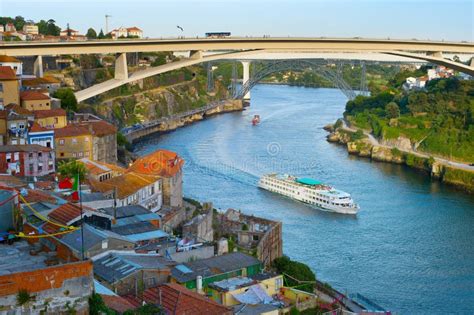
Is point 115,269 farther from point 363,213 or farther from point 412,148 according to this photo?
point 412,148

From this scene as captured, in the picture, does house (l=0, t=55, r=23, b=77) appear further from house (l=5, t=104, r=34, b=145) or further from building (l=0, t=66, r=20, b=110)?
house (l=5, t=104, r=34, b=145)

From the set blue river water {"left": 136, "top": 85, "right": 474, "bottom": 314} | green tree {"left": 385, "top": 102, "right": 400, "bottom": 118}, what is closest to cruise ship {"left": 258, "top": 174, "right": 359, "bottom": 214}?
blue river water {"left": 136, "top": 85, "right": 474, "bottom": 314}

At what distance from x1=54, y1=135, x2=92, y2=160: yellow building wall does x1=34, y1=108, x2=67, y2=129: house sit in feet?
1.52

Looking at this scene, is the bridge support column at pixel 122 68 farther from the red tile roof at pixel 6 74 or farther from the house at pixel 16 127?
the house at pixel 16 127

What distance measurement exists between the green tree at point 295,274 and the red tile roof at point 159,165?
1950 mm

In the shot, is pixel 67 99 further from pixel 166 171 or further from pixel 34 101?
pixel 166 171

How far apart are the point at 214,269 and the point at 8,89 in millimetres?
5365

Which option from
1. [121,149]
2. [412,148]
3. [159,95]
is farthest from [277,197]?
[159,95]

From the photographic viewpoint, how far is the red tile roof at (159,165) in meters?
7.93

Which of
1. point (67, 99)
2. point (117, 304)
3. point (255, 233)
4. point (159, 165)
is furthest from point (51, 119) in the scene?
point (117, 304)

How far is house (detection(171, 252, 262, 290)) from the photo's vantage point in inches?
192

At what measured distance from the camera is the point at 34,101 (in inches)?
387

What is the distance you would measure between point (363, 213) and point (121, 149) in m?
4.13

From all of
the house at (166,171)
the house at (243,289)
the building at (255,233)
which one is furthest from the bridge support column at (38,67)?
the house at (243,289)
